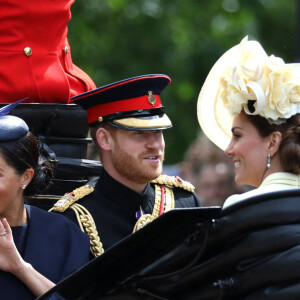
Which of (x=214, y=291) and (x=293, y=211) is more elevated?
(x=293, y=211)

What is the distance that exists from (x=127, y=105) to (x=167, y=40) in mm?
9809

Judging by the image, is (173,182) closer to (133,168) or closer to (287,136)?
(133,168)

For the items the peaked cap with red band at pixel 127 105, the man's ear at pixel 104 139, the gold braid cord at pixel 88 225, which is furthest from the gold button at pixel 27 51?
the gold braid cord at pixel 88 225

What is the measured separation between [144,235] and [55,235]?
0.83 m

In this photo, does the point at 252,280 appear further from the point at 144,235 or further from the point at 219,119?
the point at 219,119

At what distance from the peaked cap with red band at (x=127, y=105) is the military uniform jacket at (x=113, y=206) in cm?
27

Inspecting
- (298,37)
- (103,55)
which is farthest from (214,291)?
(103,55)

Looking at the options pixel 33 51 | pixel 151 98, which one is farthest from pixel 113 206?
pixel 33 51

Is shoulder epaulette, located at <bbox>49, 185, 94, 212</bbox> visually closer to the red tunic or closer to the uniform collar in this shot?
the uniform collar

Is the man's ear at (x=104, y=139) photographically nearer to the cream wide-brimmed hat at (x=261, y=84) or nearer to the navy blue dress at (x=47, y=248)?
the navy blue dress at (x=47, y=248)

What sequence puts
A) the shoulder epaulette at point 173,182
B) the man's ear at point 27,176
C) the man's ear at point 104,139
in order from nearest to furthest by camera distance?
the man's ear at point 27,176 < the man's ear at point 104,139 < the shoulder epaulette at point 173,182

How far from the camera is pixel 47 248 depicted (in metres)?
3.63

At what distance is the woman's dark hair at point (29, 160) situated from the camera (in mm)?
3637

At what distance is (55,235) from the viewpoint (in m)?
3.69
